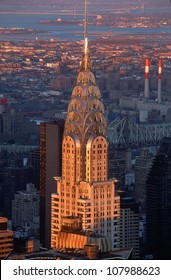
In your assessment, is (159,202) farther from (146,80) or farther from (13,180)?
(13,180)

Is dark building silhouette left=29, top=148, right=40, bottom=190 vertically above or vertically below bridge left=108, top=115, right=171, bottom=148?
below

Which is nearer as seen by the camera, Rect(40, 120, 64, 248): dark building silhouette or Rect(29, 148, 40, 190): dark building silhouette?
Rect(40, 120, 64, 248): dark building silhouette

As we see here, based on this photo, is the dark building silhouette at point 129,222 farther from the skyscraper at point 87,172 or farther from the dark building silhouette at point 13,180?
the dark building silhouette at point 13,180

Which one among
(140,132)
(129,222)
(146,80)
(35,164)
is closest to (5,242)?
(129,222)

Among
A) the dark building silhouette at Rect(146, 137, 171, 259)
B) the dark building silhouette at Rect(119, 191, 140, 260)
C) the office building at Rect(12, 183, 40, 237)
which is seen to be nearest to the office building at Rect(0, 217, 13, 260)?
the dark building silhouette at Rect(119, 191, 140, 260)

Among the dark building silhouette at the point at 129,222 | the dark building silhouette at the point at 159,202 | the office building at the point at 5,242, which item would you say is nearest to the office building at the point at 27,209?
the dark building silhouette at the point at 129,222

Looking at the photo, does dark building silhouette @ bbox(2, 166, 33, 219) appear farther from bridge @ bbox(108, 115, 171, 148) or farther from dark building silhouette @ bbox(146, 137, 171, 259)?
dark building silhouette @ bbox(146, 137, 171, 259)
